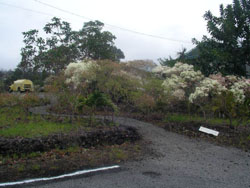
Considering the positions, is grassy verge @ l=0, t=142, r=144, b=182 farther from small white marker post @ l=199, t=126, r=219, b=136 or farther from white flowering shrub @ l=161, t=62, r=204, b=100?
white flowering shrub @ l=161, t=62, r=204, b=100

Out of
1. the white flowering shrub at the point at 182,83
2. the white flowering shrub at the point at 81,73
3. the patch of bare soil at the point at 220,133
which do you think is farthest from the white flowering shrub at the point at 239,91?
the white flowering shrub at the point at 81,73

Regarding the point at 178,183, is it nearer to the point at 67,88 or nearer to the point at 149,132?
the point at 149,132

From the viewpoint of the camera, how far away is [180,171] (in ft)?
18.4

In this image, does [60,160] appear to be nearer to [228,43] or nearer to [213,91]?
[213,91]

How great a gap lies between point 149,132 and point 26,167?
213 inches

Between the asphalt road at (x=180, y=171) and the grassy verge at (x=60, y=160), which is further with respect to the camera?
the grassy verge at (x=60, y=160)

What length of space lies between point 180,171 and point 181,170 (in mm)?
88

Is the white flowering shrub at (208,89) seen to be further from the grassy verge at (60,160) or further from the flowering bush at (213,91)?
the grassy verge at (60,160)

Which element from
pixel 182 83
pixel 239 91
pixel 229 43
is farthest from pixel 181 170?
pixel 229 43

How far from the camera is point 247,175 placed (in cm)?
552

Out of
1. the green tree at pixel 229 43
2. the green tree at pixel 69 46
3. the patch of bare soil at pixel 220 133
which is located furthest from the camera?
the green tree at pixel 69 46

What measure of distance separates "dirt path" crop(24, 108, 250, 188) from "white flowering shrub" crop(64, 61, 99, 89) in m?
3.44

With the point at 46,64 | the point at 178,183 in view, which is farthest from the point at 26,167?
the point at 46,64

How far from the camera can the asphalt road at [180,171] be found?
479cm
